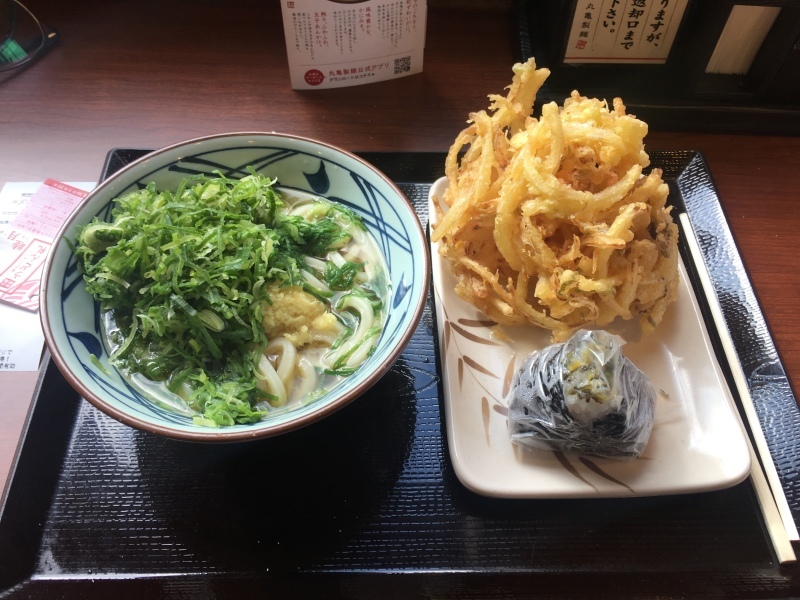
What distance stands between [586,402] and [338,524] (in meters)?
0.55

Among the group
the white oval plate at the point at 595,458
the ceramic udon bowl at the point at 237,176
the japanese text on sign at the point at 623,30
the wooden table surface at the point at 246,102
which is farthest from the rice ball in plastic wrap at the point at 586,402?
the japanese text on sign at the point at 623,30

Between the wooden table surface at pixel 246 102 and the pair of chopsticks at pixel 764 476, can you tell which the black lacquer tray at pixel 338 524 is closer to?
the pair of chopsticks at pixel 764 476

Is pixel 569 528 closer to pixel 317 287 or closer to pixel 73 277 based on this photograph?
pixel 317 287

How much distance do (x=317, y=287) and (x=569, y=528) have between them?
0.74m

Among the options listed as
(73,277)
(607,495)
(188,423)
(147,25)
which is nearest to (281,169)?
(73,277)

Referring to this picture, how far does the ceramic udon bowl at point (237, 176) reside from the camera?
39.8 inches

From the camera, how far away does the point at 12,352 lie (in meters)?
1.42

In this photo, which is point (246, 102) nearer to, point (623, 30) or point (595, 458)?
point (623, 30)

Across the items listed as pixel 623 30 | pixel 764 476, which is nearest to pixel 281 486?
pixel 764 476

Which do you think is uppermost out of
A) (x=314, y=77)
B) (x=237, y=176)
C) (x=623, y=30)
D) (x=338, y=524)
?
(x=623, y=30)

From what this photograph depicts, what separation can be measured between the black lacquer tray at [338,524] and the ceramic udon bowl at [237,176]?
19 cm

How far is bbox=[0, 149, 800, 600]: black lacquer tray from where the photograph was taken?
3.61 ft

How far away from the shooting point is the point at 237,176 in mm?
1428

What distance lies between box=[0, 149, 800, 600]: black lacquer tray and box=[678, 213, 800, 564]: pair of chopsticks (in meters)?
0.02
